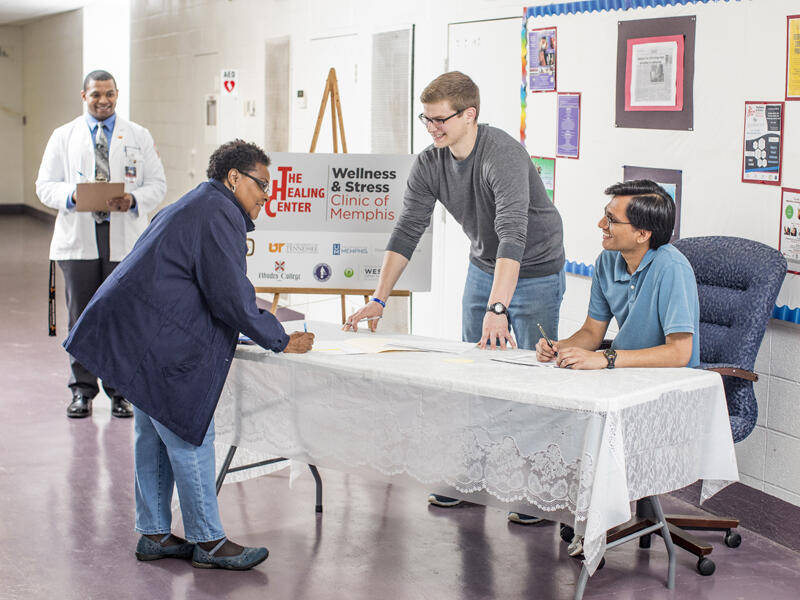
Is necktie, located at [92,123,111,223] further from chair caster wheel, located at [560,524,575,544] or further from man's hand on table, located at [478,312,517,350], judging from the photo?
chair caster wheel, located at [560,524,575,544]

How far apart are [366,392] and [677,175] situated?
1.53 metres

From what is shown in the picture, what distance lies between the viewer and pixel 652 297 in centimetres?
308

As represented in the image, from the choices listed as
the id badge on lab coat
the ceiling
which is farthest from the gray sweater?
the ceiling

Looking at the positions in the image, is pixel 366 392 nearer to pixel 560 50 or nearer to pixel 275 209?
pixel 275 209

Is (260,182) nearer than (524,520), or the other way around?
(260,182)

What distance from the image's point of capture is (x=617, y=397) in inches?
103

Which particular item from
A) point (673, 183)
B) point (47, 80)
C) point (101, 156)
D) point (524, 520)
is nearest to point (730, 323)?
point (673, 183)

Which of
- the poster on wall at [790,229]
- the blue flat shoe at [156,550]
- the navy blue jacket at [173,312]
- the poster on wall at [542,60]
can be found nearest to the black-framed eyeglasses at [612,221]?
the poster on wall at [790,229]

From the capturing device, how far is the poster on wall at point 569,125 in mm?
4281

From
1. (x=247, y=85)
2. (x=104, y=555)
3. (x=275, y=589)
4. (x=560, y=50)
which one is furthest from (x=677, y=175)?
(x=247, y=85)

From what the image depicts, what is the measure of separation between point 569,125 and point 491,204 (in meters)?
1.06

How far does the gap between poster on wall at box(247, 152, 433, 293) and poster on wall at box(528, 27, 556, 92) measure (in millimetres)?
683

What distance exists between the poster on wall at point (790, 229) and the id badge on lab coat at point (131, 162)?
304cm

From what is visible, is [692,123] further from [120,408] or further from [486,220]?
[120,408]
